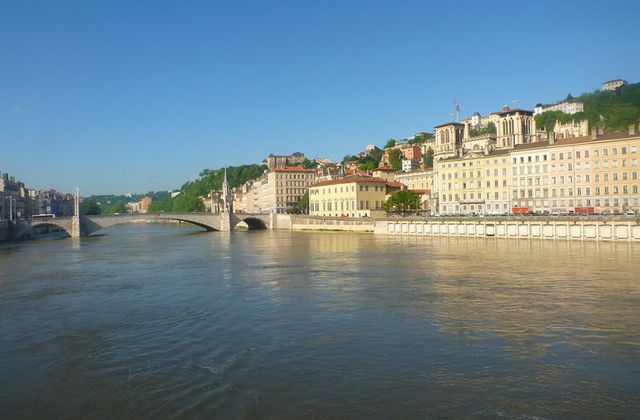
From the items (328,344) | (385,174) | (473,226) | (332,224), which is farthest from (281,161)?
(328,344)

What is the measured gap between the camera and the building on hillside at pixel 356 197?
87.8 meters

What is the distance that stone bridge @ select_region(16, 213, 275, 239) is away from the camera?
76.1 m

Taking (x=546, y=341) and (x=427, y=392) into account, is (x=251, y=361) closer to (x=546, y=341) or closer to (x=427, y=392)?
(x=427, y=392)

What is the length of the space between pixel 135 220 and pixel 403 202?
4029 centimetres

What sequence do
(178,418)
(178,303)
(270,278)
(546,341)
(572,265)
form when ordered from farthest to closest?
(572,265)
(270,278)
(178,303)
(546,341)
(178,418)

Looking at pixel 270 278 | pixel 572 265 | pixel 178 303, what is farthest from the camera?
pixel 572 265

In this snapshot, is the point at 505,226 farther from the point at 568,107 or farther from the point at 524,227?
the point at 568,107

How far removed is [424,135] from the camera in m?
176

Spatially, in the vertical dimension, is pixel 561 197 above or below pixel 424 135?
below

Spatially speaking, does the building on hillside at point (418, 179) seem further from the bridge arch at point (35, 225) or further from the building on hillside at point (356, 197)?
the bridge arch at point (35, 225)

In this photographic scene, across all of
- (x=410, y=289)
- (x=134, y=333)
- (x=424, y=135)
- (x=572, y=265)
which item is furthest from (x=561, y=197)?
(x=424, y=135)

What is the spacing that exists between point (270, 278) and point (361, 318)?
458 inches

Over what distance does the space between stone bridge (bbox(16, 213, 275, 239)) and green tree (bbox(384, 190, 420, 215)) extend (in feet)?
74.6

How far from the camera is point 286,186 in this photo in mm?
123062
